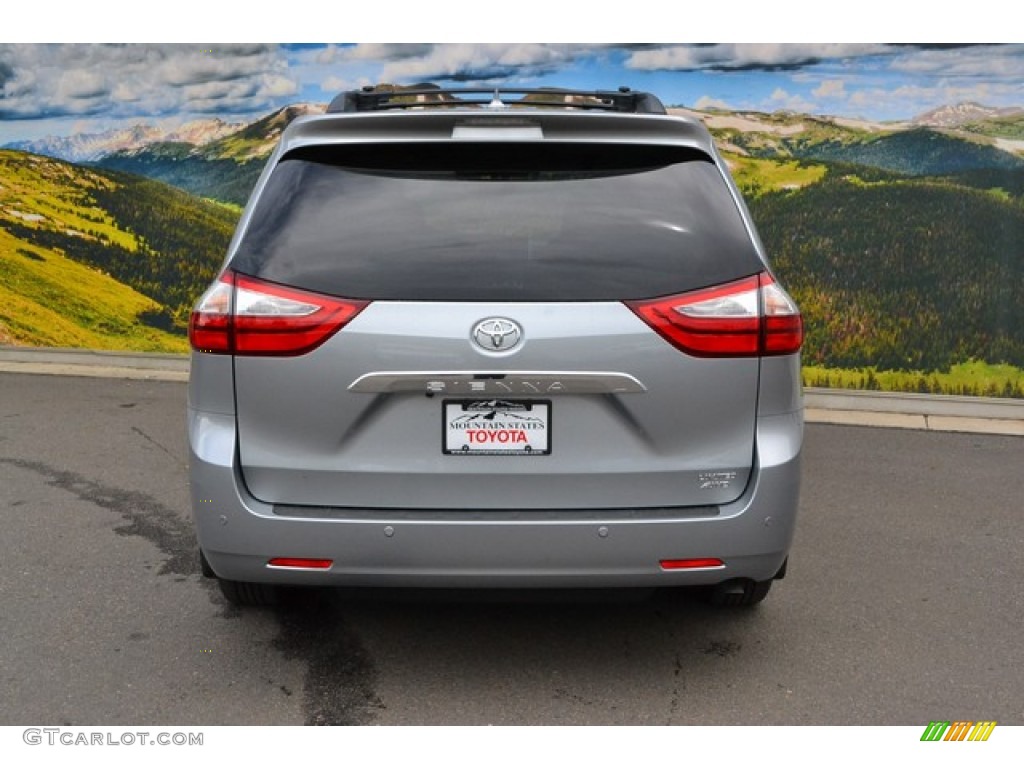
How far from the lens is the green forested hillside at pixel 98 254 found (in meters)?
11.4

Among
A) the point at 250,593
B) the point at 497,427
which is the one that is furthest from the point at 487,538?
the point at 250,593

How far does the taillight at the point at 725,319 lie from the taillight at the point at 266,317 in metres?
0.89

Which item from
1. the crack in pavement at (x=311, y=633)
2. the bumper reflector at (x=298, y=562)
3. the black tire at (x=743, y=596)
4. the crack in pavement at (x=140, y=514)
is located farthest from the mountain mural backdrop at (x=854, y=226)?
the bumper reflector at (x=298, y=562)

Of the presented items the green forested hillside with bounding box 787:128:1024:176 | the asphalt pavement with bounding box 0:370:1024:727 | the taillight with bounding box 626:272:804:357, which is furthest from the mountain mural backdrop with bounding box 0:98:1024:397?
the taillight with bounding box 626:272:804:357

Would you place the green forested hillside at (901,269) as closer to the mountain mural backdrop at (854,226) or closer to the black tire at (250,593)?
the mountain mural backdrop at (854,226)

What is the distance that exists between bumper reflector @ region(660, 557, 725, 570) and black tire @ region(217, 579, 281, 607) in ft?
4.85

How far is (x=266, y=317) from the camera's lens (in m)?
3.55

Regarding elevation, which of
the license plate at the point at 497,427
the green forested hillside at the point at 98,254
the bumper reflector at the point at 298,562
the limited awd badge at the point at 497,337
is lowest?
the green forested hillside at the point at 98,254

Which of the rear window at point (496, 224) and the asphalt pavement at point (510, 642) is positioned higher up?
the rear window at point (496, 224)

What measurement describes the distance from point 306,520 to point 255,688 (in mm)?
743

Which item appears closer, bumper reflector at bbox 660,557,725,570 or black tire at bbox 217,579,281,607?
bumper reflector at bbox 660,557,725,570

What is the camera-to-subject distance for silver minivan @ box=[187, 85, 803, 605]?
11.5 ft

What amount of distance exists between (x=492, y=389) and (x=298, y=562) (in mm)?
792
